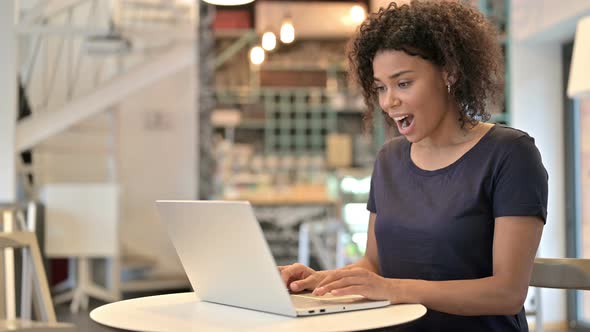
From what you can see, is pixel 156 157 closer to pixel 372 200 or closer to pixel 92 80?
pixel 92 80

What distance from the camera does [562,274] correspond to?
212 centimetres

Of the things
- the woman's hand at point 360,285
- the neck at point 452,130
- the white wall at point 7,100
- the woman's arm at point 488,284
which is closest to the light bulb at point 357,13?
the white wall at point 7,100

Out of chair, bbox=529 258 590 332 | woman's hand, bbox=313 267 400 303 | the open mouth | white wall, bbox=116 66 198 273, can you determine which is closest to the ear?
the open mouth

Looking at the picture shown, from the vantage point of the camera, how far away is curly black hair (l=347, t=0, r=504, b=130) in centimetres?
178

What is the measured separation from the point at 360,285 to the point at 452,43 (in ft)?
1.94

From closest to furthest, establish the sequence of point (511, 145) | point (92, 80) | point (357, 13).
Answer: point (511, 145) < point (357, 13) < point (92, 80)

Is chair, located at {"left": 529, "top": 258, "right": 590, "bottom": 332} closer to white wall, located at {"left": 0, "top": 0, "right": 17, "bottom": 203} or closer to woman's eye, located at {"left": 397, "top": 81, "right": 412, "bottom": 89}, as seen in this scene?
woman's eye, located at {"left": 397, "top": 81, "right": 412, "bottom": 89}

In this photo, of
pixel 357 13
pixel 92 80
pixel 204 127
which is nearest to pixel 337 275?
pixel 357 13

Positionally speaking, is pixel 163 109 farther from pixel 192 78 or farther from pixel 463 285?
pixel 463 285

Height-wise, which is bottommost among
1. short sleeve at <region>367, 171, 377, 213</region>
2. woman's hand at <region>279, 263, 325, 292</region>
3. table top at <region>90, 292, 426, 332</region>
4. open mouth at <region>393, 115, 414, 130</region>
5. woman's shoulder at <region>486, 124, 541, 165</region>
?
table top at <region>90, 292, 426, 332</region>

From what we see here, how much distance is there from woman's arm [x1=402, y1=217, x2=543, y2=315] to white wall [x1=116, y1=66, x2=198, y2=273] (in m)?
8.27

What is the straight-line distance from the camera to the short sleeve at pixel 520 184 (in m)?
1.68

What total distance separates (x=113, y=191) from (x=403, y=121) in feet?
21.1

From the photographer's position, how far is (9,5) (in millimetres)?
4719
